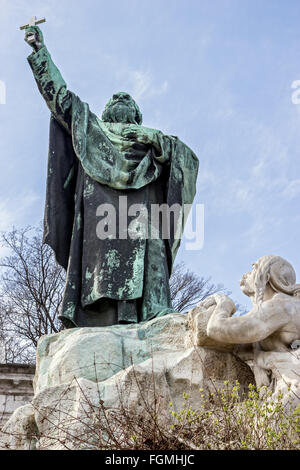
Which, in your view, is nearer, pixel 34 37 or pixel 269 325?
pixel 269 325

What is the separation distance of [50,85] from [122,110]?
776mm

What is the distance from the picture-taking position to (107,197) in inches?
267

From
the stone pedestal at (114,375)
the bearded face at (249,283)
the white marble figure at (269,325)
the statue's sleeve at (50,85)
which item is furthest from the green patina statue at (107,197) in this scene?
the white marble figure at (269,325)

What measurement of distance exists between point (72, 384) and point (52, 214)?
2.69 m

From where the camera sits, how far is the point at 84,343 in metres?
5.14

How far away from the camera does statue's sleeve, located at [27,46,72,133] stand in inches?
280

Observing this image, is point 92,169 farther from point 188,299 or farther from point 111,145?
point 188,299

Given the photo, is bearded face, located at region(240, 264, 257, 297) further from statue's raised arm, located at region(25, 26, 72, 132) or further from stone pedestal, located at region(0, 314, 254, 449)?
statue's raised arm, located at region(25, 26, 72, 132)

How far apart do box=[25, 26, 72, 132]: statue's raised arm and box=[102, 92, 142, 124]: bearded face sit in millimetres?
521

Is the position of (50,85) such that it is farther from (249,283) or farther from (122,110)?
(249,283)

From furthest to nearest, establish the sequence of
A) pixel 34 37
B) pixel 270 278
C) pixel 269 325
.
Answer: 1. pixel 34 37
2. pixel 270 278
3. pixel 269 325

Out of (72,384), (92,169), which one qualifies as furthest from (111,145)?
(72,384)

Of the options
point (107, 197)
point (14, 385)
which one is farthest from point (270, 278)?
point (14, 385)

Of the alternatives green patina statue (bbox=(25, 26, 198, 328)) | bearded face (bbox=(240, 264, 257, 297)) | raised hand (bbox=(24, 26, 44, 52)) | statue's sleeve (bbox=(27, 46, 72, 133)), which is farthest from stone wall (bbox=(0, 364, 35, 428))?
bearded face (bbox=(240, 264, 257, 297))
